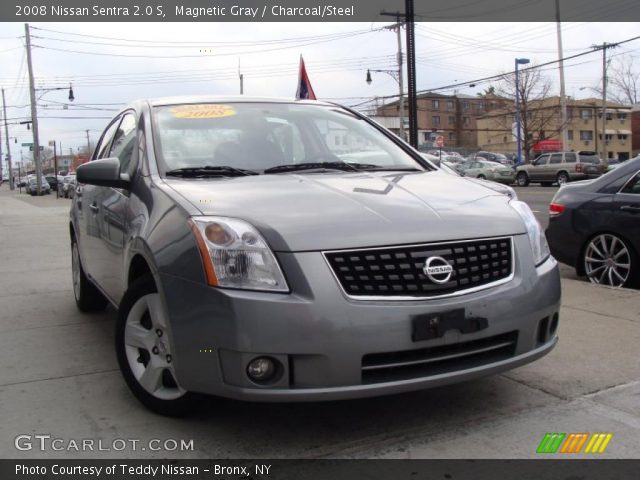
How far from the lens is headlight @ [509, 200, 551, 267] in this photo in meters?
3.22

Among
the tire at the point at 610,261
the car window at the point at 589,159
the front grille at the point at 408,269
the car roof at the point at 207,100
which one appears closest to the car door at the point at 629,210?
the tire at the point at 610,261

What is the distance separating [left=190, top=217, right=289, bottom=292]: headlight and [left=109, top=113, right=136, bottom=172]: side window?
144 cm

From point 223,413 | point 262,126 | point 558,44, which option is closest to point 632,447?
point 223,413

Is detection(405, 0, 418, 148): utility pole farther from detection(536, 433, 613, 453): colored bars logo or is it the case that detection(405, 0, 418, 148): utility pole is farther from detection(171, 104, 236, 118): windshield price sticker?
detection(536, 433, 613, 453): colored bars logo

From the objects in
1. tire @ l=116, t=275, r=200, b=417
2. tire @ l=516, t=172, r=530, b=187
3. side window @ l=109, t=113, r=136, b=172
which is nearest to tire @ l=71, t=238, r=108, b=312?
side window @ l=109, t=113, r=136, b=172

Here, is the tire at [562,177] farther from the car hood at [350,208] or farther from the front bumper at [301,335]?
the front bumper at [301,335]

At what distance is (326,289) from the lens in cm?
260

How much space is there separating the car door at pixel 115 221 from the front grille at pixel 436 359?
5.61 ft

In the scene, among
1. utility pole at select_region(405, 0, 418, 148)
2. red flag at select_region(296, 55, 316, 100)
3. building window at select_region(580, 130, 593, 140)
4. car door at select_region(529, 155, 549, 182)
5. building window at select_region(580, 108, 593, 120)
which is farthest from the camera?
building window at select_region(580, 130, 593, 140)

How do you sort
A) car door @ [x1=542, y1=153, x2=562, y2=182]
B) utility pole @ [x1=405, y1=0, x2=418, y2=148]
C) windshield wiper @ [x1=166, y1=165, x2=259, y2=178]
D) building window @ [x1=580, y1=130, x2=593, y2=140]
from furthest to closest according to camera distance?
1. building window @ [x1=580, y1=130, x2=593, y2=140]
2. car door @ [x1=542, y1=153, x2=562, y2=182]
3. utility pole @ [x1=405, y1=0, x2=418, y2=148]
4. windshield wiper @ [x1=166, y1=165, x2=259, y2=178]

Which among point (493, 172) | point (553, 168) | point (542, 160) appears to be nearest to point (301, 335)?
point (553, 168)

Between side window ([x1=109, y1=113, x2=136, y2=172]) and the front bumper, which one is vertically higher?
side window ([x1=109, y1=113, x2=136, y2=172])

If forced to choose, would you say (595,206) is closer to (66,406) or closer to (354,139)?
(354,139)

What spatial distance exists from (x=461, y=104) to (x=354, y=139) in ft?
361
